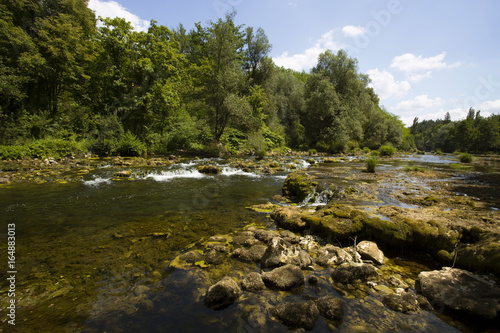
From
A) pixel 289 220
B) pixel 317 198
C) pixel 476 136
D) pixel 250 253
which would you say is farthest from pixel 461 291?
pixel 476 136

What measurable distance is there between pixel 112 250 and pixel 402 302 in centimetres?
526

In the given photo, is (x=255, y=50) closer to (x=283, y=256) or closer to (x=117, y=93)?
(x=117, y=93)

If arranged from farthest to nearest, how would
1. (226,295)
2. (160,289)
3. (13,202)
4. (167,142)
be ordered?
(167,142) < (13,202) < (160,289) < (226,295)

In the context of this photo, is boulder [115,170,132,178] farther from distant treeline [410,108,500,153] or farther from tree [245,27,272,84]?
distant treeline [410,108,500,153]

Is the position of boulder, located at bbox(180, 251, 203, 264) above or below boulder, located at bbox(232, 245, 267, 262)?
below

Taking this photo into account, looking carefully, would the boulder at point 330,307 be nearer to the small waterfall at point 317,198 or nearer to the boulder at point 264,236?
the boulder at point 264,236

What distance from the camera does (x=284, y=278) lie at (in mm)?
3295

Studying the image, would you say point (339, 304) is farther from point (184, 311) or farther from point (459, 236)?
point (459, 236)

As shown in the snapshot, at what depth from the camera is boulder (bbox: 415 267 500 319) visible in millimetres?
2596

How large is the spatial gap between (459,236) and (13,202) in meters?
13.2

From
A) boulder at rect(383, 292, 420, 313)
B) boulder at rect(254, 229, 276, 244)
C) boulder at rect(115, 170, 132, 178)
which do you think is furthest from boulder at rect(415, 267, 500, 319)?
boulder at rect(115, 170, 132, 178)

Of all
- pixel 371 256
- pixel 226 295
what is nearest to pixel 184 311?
pixel 226 295

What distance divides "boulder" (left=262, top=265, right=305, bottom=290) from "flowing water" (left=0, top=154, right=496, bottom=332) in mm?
795

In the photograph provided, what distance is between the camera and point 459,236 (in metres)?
4.03
